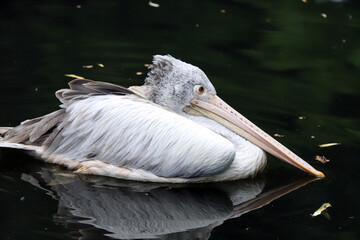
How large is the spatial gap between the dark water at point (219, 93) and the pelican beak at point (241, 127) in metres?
0.17

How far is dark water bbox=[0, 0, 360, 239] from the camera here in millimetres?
5012

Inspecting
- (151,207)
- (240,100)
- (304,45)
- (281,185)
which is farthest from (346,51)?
(151,207)

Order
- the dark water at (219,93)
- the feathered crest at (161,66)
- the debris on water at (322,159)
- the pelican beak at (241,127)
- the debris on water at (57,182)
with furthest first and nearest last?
1. the debris on water at (322,159)
2. the pelican beak at (241,127)
3. the feathered crest at (161,66)
4. the debris on water at (57,182)
5. the dark water at (219,93)

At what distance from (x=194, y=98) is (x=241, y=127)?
0.46 metres

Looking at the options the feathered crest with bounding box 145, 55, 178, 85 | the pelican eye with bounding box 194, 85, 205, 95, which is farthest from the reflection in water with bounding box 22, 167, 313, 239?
the feathered crest with bounding box 145, 55, 178, 85

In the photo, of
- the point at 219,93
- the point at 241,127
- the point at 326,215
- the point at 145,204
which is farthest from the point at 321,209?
the point at 219,93

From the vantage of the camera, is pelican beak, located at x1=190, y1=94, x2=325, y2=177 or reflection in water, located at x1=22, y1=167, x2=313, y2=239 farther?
pelican beak, located at x1=190, y1=94, x2=325, y2=177

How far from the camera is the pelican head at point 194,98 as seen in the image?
5.84m

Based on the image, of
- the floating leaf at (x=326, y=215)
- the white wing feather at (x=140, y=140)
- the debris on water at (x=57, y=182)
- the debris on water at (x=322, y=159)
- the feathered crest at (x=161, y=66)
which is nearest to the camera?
the floating leaf at (x=326, y=215)

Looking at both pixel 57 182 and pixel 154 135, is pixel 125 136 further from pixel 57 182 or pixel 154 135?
pixel 57 182

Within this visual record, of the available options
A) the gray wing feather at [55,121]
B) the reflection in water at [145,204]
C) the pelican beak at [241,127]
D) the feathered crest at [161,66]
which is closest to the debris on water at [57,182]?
the reflection in water at [145,204]

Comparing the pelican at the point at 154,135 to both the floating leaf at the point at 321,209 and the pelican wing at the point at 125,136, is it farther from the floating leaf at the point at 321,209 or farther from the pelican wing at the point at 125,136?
the floating leaf at the point at 321,209

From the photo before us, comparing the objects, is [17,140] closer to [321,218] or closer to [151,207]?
[151,207]

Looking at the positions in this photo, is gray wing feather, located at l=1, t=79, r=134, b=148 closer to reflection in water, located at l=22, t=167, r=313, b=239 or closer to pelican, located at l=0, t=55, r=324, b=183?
pelican, located at l=0, t=55, r=324, b=183
